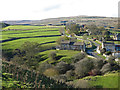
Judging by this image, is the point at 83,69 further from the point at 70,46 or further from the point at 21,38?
the point at 21,38

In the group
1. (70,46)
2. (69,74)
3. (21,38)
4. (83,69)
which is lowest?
(69,74)

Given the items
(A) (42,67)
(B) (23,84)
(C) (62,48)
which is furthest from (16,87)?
(C) (62,48)

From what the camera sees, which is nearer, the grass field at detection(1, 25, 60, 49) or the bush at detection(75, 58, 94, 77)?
the bush at detection(75, 58, 94, 77)

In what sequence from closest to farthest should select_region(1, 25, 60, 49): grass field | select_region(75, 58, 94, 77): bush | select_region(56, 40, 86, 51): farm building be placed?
1. select_region(75, 58, 94, 77): bush
2. select_region(1, 25, 60, 49): grass field
3. select_region(56, 40, 86, 51): farm building

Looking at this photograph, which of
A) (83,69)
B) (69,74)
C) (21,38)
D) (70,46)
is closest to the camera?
(83,69)

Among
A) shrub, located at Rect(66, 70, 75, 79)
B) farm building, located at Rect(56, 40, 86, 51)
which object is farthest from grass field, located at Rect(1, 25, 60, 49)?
shrub, located at Rect(66, 70, 75, 79)

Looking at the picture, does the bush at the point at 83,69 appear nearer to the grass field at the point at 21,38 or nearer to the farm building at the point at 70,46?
the farm building at the point at 70,46

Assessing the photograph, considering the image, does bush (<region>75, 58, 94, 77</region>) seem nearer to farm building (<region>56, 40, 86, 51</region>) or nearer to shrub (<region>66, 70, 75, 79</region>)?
shrub (<region>66, 70, 75, 79</region>)

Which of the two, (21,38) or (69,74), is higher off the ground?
(21,38)

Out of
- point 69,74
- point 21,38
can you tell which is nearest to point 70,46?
point 21,38

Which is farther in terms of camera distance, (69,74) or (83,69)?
(69,74)

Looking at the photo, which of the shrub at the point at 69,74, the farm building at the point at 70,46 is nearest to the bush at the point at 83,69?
the shrub at the point at 69,74
